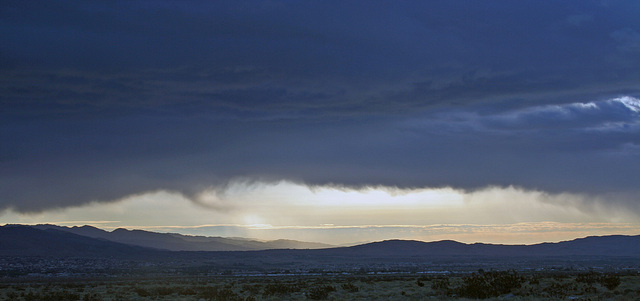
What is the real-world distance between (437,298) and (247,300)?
11848 mm

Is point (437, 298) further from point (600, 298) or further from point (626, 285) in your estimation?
point (626, 285)

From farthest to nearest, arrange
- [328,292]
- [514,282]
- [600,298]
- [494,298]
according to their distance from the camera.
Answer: [328,292] → [514,282] → [494,298] → [600,298]

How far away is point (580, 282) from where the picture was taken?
115 feet

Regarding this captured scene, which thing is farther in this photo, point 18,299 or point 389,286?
point 389,286

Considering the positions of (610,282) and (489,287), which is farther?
(489,287)

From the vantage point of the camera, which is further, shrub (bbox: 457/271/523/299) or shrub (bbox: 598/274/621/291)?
shrub (bbox: 457/271/523/299)

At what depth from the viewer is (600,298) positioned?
94.1 feet

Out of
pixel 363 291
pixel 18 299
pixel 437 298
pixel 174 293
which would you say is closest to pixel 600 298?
pixel 437 298

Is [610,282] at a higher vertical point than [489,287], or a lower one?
higher

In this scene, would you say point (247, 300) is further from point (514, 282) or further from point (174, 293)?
point (514, 282)

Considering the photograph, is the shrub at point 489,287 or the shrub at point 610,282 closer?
the shrub at point 610,282

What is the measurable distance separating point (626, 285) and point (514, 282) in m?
6.22

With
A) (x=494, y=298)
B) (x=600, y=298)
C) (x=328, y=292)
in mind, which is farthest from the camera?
(x=328, y=292)

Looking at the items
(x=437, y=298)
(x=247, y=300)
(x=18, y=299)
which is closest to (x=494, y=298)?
(x=437, y=298)
